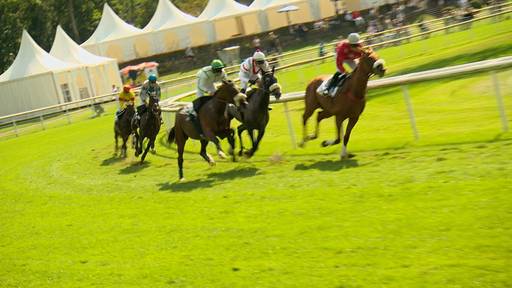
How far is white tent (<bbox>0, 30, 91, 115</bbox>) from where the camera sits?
46.4 m

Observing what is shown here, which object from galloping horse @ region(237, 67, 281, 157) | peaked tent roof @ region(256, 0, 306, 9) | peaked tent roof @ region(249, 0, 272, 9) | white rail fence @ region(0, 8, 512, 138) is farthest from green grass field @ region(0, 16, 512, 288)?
peaked tent roof @ region(249, 0, 272, 9)

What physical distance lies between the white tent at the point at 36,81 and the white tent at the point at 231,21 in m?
14.3

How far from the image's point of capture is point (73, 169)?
21.3 metres

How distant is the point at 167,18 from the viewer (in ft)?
198

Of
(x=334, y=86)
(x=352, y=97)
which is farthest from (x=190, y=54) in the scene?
(x=352, y=97)

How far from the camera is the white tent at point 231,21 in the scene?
2327 inches

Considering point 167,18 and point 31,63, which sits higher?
point 167,18

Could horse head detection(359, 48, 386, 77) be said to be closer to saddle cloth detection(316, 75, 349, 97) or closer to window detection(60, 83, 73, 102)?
saddle cloth detection(316, 75, 349, 97)

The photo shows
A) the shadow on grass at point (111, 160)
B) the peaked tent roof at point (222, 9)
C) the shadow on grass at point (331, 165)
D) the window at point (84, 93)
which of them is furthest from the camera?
the peaked tent roof at point (222, 9)

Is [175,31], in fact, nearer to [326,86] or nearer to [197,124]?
[197,124]

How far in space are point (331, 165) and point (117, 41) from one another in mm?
46817

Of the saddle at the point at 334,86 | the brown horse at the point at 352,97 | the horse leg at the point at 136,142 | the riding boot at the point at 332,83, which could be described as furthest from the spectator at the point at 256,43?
the brown horse at the point at 352,97

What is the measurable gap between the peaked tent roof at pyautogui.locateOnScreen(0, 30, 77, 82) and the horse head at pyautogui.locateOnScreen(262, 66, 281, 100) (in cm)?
3350

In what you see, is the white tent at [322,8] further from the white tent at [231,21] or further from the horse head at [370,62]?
the horse head at [370,62]
